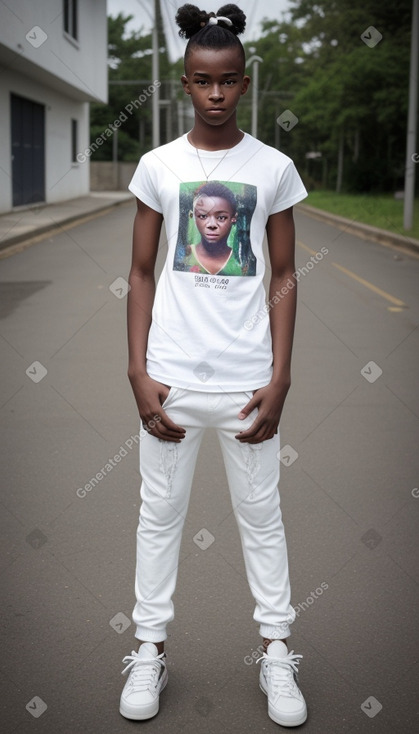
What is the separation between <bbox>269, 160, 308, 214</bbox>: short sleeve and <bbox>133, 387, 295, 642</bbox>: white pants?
0.53 metres

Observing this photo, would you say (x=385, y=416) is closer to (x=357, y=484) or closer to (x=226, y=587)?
(x=357, y=484)

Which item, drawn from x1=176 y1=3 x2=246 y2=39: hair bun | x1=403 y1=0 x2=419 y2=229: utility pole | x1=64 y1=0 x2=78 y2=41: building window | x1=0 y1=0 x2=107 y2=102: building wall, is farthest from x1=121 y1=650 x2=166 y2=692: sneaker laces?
x1=64 y1=0 x2=78 y2=41: building window

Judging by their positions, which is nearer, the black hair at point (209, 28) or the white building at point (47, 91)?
the black hair at point (209, 28)

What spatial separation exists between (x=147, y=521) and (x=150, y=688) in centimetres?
47

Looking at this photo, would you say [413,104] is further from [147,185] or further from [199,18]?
[147,185]

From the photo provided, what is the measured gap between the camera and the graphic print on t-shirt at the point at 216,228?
2379 mm

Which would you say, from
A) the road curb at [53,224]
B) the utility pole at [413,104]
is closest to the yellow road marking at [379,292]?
Answer: the utility pole at [413,104]

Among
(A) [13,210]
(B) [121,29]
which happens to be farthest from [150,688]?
(B) [121,29]

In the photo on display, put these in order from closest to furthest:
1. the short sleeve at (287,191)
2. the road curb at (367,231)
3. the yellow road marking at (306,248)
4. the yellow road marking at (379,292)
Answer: the short sleeve at (287,191)
the yellow road marking at (379,292)
the yellow road marking at (306,248)
the road curb at (367,231)

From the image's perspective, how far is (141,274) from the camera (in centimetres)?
253

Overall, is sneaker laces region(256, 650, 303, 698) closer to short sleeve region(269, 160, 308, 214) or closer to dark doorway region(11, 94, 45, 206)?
short sleeve region(269, 160, 308, 214)

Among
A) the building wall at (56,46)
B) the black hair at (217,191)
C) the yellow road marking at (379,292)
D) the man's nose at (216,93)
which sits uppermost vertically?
the building wall at (56,46)

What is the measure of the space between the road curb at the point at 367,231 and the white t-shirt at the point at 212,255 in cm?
1370

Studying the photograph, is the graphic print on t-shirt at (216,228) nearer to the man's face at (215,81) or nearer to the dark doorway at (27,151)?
the man's face at (215,81)
